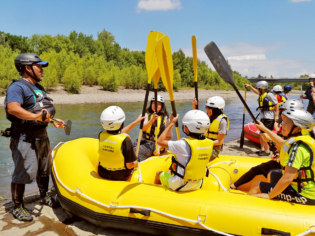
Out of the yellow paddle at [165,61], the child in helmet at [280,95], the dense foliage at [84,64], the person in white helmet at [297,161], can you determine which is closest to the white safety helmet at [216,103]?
the yellow paddle at [165,61]

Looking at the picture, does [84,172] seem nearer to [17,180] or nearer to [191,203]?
[17,180]

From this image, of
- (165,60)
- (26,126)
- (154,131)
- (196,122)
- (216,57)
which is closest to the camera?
(196,122)

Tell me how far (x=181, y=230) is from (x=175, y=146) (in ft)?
2.60

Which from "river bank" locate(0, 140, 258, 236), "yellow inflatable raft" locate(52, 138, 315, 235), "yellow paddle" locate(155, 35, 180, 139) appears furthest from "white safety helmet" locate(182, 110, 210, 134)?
"river bank" locate(0, 140, 258, 236)

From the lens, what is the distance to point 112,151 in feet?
9.05

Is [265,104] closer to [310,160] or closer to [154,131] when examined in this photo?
[154,131]

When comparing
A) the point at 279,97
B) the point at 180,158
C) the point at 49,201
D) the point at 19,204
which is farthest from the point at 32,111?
the point at 279,97

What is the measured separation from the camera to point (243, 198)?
8.19ft

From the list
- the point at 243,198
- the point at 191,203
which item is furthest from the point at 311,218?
the point at 191,203

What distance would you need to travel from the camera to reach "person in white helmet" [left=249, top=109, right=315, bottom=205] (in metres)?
2.20

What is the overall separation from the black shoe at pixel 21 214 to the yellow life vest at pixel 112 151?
1.03m

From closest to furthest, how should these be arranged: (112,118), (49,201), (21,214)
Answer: (112,118), (21,214), (49,201)

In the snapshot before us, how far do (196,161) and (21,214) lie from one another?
2.03 metres

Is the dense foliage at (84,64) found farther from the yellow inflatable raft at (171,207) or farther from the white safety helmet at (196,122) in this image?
the white safety helmet at (196,122)
